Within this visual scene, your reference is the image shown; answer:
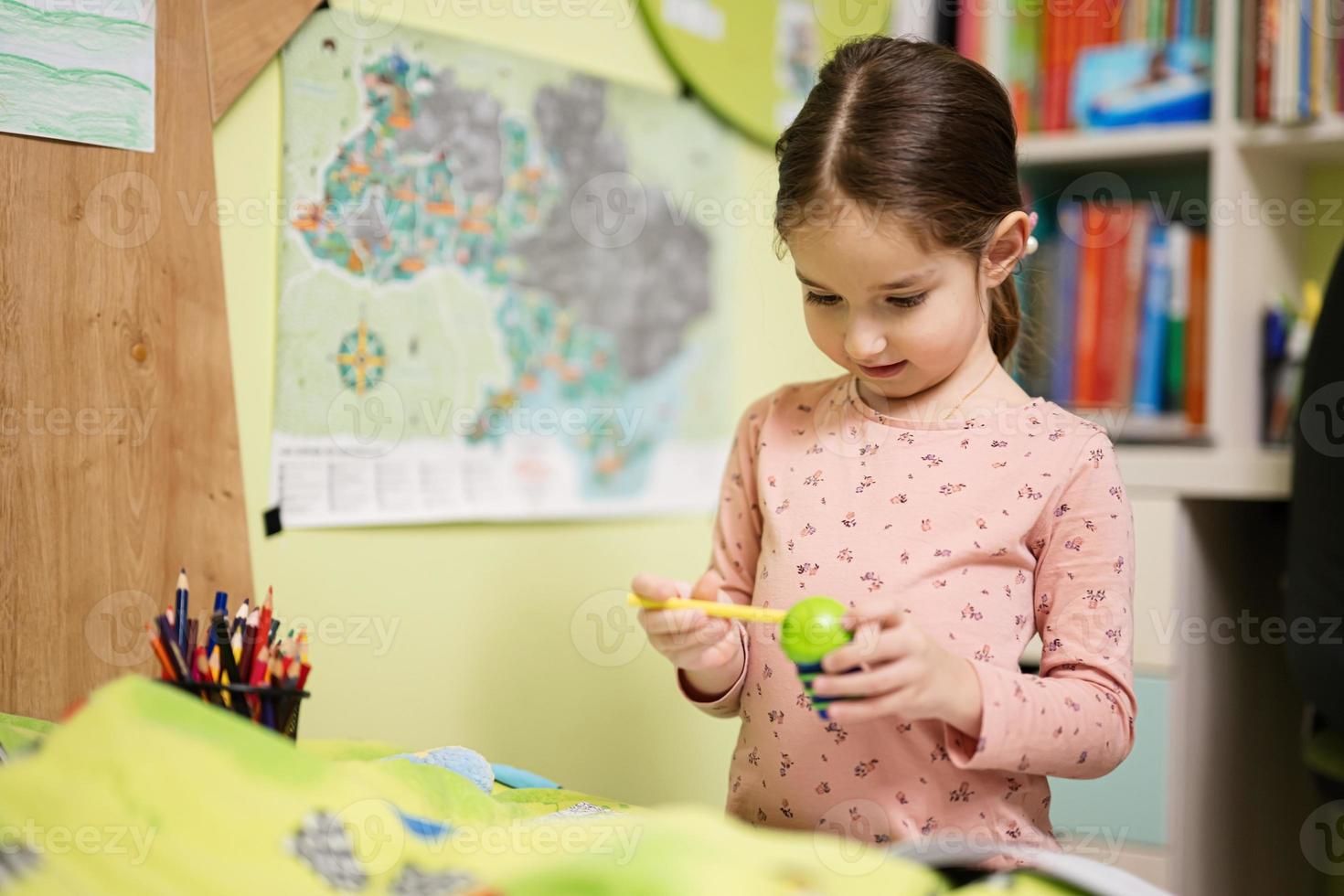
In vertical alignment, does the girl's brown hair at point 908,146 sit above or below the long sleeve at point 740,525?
above

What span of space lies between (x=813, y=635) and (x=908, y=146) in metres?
0.36

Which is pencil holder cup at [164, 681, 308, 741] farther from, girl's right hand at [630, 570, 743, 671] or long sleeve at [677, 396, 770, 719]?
long sleeve at [677, 396, 770, 719]

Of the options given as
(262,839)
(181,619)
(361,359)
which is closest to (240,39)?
(361,359)

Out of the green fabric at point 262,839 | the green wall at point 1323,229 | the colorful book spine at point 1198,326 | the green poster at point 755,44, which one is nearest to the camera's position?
the green fabric at point 262,839

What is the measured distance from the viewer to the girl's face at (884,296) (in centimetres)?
82

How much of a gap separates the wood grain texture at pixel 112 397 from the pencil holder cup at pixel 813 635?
0.51 meters

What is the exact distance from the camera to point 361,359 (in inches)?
43.8

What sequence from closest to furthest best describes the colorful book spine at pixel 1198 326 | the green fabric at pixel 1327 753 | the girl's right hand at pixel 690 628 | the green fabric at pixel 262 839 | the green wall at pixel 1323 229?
the green fabric at pixel 262 839 → the girl's right hand at pixel 690 628 → the green fabric at pixel 1327 753 → the colorful book spine at pixel 1198 326 → the green wall at pixel 1323 229

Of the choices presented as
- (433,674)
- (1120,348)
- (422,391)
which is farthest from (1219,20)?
(433,674)

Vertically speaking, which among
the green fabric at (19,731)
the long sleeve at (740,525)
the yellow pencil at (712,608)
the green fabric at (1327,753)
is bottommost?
the green fabric at (1327,753)

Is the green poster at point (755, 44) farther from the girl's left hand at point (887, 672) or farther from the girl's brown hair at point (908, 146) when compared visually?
the girl's left hand at point (887, 672)

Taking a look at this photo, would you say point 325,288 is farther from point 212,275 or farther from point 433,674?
point 433,674

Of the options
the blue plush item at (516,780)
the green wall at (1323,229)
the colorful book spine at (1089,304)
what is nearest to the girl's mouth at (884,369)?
the blue plush item at (516,780)

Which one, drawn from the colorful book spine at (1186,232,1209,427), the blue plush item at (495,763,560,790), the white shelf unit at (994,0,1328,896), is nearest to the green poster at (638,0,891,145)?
the white shelf unit at (994,0,1328,896)
